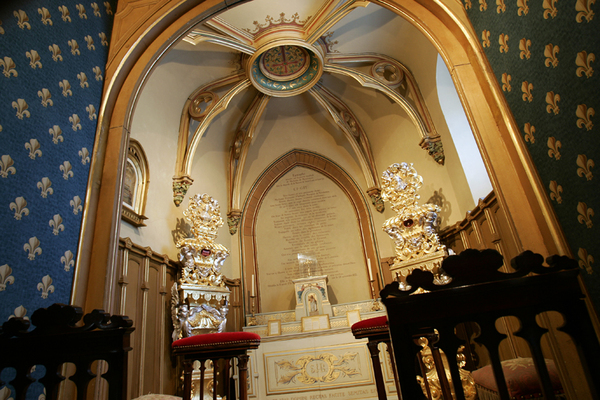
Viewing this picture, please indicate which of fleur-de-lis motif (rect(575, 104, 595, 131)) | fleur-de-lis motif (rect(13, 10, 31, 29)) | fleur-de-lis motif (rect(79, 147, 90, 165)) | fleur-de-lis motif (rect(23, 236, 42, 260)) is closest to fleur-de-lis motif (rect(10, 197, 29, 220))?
fleur-de-lis motif (rect(23, 236, 42, 260))

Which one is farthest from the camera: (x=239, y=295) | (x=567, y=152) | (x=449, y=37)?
(x=239, y=295)

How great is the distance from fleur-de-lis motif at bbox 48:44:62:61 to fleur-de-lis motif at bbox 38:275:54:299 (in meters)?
1.67

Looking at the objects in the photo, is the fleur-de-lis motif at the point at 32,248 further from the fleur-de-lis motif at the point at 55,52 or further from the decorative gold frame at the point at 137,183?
the decorative gold frame at the point at 137,183

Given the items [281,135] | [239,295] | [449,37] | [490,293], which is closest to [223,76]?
[281,135]

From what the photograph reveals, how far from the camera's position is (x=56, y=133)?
9.21 feet

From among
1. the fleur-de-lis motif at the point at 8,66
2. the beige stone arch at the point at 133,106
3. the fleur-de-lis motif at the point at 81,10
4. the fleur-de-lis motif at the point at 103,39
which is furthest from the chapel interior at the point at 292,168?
the fleur-de-lis motif at the point at 8,66

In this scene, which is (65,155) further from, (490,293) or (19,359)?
(490,293)

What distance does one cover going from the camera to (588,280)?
2082mm

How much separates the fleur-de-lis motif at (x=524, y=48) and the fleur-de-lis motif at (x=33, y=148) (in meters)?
3.24

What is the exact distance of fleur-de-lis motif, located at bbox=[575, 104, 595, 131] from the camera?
183 centimetres

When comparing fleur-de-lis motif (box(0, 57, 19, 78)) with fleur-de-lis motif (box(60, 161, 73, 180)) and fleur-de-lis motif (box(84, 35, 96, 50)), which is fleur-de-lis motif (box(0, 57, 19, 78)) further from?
fleur-de-lis motif (box(84, 35, 96, 50))

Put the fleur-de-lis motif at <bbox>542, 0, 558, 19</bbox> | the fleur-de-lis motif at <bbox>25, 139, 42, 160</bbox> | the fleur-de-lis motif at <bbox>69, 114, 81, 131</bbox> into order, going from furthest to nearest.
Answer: the fleur-de-lis motif at <bbox>69, 114, 81, 131</bbox>, the fleur-de-lis motif at <bbox>25, 139, 42, 160</bbox>, the fleur-de-lis motif at <bbox>542, 0, 558, 19</bbox>

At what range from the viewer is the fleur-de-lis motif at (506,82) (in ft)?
8.63

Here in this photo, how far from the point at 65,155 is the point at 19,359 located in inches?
66.3
